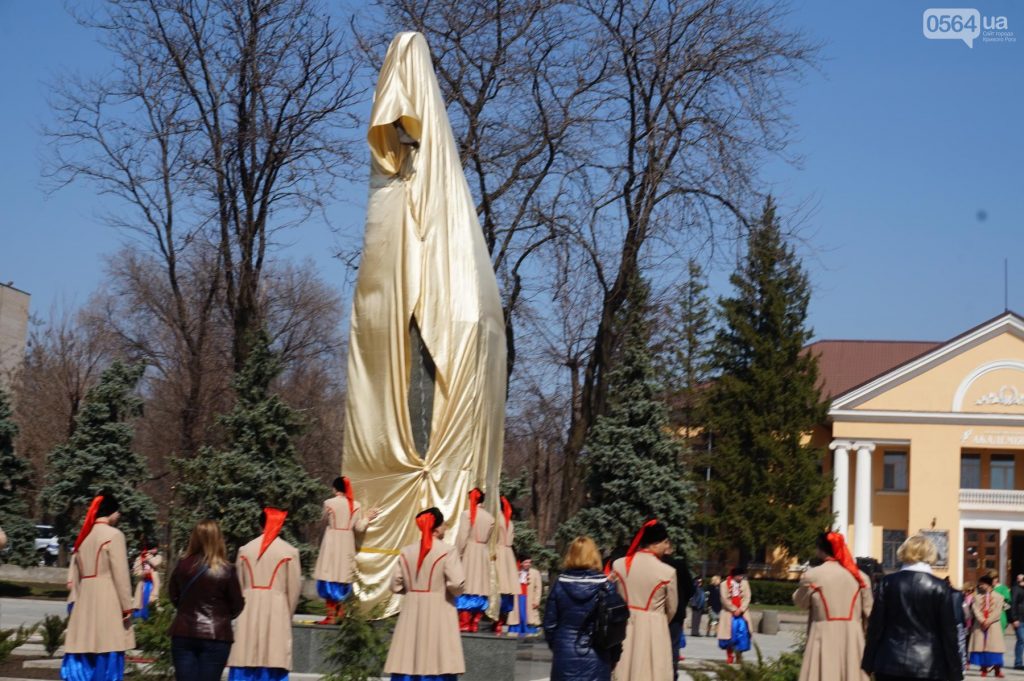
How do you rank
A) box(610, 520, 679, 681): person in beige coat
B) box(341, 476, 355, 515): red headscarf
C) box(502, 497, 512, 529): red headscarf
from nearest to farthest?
box(610, 520, 679, 681): person in beige coat < box(341, 476, 355, 515): red headscarf < box(502, 497, 512, 529): red headscarf

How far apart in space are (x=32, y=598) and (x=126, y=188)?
8.83 m

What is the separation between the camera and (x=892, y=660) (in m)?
8.89

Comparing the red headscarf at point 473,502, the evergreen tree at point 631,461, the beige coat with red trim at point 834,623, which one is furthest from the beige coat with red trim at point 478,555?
the evergreen tree at point 631,461

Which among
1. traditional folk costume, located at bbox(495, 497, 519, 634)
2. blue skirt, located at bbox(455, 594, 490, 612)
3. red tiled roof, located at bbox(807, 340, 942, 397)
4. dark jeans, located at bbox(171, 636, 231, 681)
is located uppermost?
red tiled roof, located at bbox(807, 340, 942, 397)

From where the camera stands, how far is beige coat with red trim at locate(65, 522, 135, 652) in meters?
11.2

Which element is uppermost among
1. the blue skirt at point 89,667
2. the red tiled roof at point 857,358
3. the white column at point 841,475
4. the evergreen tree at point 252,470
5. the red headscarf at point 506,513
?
the red tiled roof at point 857,358

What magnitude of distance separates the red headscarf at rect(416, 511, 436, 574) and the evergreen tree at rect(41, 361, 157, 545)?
71.5ft

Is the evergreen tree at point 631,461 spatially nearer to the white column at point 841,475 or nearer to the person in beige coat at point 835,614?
the white column at point 841,475

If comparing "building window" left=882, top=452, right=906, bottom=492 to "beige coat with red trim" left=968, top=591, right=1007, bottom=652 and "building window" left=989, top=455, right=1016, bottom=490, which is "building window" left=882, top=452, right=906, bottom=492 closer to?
"building window" left=989, top=455, right=1016, bottom=490

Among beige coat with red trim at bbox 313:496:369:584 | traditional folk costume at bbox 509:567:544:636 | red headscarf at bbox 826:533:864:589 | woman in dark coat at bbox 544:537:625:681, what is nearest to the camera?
woman in dark coat at bbox 544:537:625:681

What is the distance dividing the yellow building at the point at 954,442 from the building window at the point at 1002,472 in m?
0.04

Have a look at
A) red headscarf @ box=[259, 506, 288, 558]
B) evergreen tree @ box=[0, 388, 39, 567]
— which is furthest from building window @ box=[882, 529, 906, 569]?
red headscarf @ box=[259, 506, 288, 558]

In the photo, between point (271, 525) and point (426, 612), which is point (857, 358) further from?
point (271, 525)

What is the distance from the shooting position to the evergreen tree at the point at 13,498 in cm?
3102
